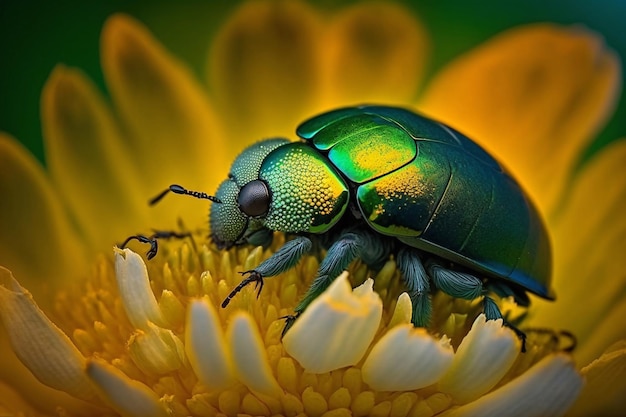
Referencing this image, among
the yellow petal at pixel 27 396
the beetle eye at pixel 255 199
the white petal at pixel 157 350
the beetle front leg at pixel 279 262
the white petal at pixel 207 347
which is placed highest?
the beetle eye at pixel 255 199

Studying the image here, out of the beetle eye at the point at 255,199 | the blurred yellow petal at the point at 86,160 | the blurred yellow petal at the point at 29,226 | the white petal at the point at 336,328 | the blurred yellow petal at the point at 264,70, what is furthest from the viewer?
the blurred yellow petal at the point at 264,70

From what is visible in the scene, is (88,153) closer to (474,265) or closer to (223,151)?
(223,151)

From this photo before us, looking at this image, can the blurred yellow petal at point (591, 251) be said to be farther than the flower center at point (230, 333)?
Yes

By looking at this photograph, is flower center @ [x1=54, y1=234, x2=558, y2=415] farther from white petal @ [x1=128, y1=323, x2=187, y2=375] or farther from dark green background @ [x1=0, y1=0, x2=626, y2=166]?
dark green background @ [x1=0, y1=0, x2=626, y2=166]

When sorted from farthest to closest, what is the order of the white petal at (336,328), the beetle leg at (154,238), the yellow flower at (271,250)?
the beetle leg at (154,238), the yellow flower at (271,250), the white petal at (336,328)

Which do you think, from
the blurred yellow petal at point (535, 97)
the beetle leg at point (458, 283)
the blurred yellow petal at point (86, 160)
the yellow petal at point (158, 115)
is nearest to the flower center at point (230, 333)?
the beetle leg at point (458, 283)

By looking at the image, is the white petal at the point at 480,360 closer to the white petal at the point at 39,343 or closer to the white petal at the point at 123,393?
the white petal at the point at 123,393

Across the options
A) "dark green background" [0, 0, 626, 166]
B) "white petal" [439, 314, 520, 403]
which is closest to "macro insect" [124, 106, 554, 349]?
"white petal" [439, 314, 520, 403]
